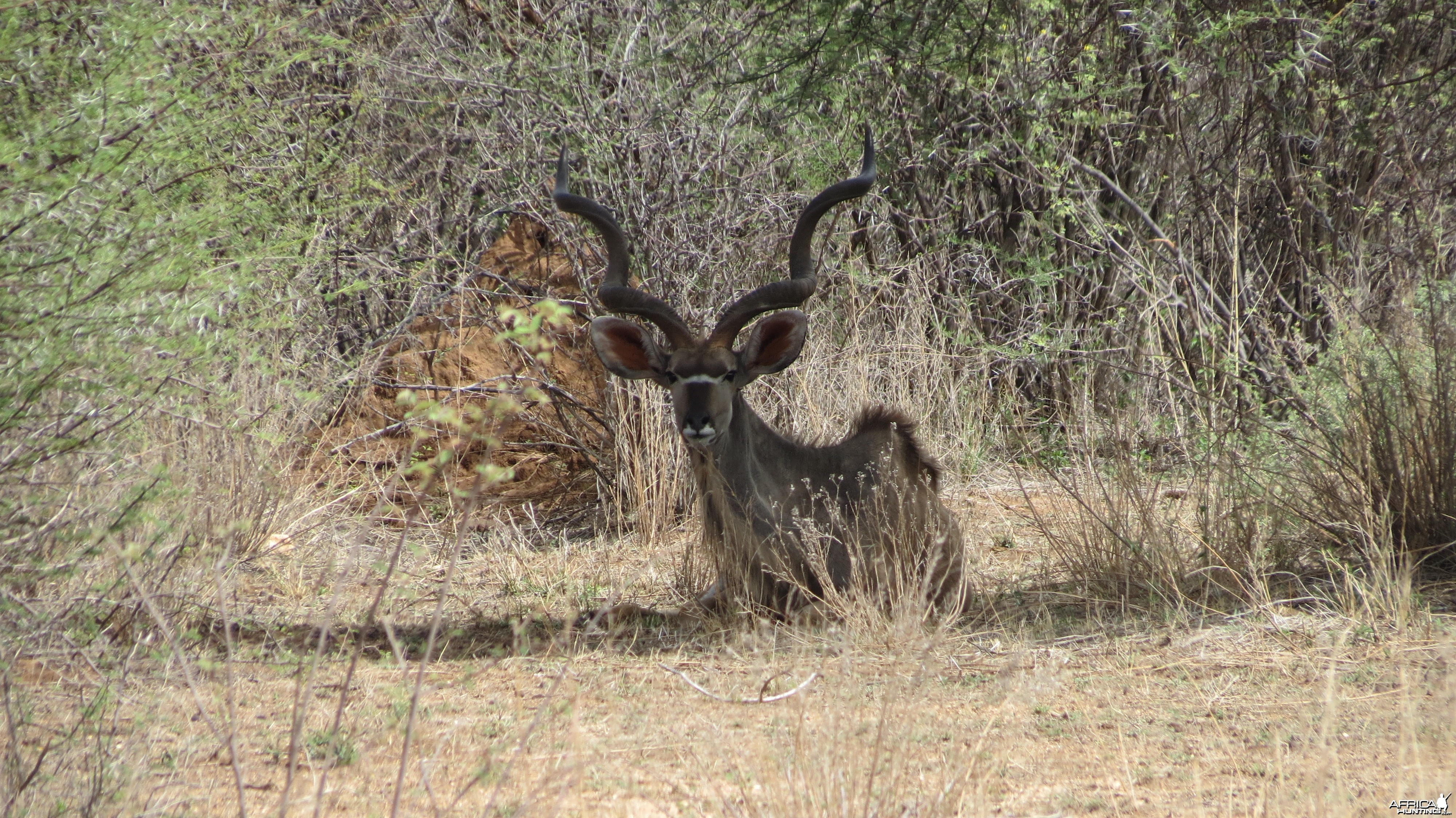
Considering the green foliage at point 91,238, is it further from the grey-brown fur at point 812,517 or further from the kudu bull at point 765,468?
the grey-brown fur at point 812,517

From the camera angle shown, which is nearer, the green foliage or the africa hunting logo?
the africa hunting logo

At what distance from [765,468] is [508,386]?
2588 millimetres

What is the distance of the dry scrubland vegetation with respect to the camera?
3.91 meters

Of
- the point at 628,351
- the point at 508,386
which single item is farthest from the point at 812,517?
the point at 508,386

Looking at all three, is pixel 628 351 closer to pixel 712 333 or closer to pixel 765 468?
pixel 712 333

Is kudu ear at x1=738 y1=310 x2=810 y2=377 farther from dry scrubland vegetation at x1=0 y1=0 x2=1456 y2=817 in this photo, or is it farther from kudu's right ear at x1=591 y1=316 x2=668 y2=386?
dry scrubland vegetation at x1=0 y1=0 x2=1456 y2=817

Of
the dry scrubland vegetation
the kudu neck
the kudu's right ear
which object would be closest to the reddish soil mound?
the dry scrubland vegetation

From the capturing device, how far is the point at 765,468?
20.8ft

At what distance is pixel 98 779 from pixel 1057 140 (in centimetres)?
810

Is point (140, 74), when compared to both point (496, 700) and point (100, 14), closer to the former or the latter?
point (100, 14)

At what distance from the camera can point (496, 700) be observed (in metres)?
4.95

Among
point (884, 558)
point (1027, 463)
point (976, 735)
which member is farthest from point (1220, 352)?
point (976, 735)

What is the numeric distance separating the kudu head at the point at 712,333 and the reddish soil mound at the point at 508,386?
6.70ft

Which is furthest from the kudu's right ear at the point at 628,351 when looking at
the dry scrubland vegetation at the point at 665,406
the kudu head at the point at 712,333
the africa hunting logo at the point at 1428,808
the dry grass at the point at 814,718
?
the africa hunting logo at the point at 1428,808
